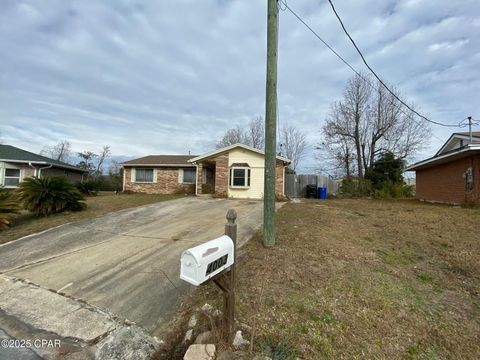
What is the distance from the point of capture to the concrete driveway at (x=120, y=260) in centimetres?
367

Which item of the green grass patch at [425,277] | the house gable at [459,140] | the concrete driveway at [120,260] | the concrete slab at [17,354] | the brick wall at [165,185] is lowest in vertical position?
the concrete slab at [17,354]

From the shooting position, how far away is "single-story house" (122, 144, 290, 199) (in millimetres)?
16000

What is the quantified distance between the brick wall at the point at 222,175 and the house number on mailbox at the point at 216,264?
13676mm

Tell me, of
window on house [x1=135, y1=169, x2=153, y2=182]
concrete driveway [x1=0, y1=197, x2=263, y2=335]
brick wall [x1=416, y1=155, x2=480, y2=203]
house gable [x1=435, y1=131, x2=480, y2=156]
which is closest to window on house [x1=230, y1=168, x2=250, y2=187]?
concrete driveway [x1=0, y1=197, x2=263, y2=335]

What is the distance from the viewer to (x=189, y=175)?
2011cm

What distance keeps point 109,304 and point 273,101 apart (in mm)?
3981

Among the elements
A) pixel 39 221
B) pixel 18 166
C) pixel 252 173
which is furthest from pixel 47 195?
pixel 18 166

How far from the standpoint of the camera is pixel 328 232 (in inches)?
247

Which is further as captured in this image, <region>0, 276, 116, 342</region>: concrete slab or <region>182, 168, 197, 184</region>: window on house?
<region>182, 168, 197, 184</region>: window on house

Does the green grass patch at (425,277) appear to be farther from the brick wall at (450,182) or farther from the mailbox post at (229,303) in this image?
the brick wall at (450,182)

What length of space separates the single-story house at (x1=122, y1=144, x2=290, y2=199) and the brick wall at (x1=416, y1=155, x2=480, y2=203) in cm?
859

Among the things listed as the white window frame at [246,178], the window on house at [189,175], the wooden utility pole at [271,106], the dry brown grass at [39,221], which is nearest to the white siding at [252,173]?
the white window frame at [246,178]

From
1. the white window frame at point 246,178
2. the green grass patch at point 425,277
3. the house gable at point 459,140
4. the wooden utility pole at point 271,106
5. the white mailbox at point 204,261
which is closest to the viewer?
the white mailbox at point 204,261

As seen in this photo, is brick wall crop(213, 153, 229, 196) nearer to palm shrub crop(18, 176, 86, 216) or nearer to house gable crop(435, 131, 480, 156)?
palm shrub crop(18, 176, 86, 216)
